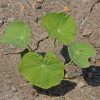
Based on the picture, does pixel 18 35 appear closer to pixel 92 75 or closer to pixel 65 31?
pixel 65 31

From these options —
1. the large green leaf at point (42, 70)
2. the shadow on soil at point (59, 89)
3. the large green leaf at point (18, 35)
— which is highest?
the large green leaf at point (18, 35)

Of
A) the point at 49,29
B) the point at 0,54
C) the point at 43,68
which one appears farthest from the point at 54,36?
the point at 0,54

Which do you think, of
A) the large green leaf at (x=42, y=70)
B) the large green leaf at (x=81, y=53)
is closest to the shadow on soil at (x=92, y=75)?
the large green leaf at (x=81, y=53)

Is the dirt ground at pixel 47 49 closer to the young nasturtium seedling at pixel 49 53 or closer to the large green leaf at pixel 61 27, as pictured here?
the young nasturtium seedling at pixel 49 53

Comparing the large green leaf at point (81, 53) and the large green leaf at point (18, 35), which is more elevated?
the large green leaf at point (18, 35)

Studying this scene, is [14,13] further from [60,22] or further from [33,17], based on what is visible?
[60,22]

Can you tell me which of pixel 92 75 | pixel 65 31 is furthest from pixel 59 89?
pixel 65 31
